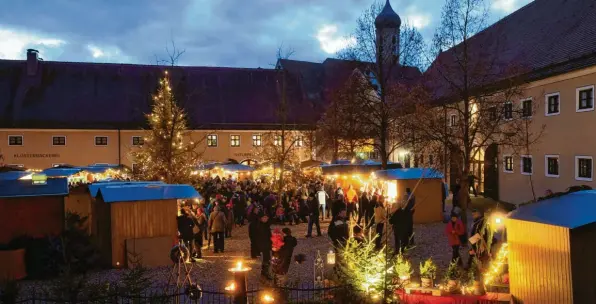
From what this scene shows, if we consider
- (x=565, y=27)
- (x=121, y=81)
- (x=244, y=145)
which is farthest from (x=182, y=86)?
(x=565, y=27)

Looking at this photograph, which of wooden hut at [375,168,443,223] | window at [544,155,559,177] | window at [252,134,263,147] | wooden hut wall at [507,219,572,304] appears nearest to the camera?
wooden hut wall at [507,219,572,304]

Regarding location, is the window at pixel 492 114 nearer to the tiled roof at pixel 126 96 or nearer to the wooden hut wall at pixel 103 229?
the wooden hut wall at pixel 103 229

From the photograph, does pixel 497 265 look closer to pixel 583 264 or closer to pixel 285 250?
pixel 583 264

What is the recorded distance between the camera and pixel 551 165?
22859mm

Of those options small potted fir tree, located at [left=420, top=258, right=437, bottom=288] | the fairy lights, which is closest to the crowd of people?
the fairy lights

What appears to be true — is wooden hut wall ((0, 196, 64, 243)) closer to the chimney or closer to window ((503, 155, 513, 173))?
window ((503, 155, 513, 173))

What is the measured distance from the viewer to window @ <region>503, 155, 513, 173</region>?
26.3 meters

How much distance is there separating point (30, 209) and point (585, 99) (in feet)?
65.5

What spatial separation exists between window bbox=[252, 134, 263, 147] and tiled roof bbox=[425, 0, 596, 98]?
56.3 feet

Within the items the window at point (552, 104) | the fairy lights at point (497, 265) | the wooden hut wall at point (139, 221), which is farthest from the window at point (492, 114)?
the wooden hut wall at point (139, 221)

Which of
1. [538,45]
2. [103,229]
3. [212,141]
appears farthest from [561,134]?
[212,141]

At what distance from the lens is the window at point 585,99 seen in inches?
789

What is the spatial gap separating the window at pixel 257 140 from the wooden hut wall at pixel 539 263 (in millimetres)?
35055

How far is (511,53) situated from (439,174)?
11.6 metres
